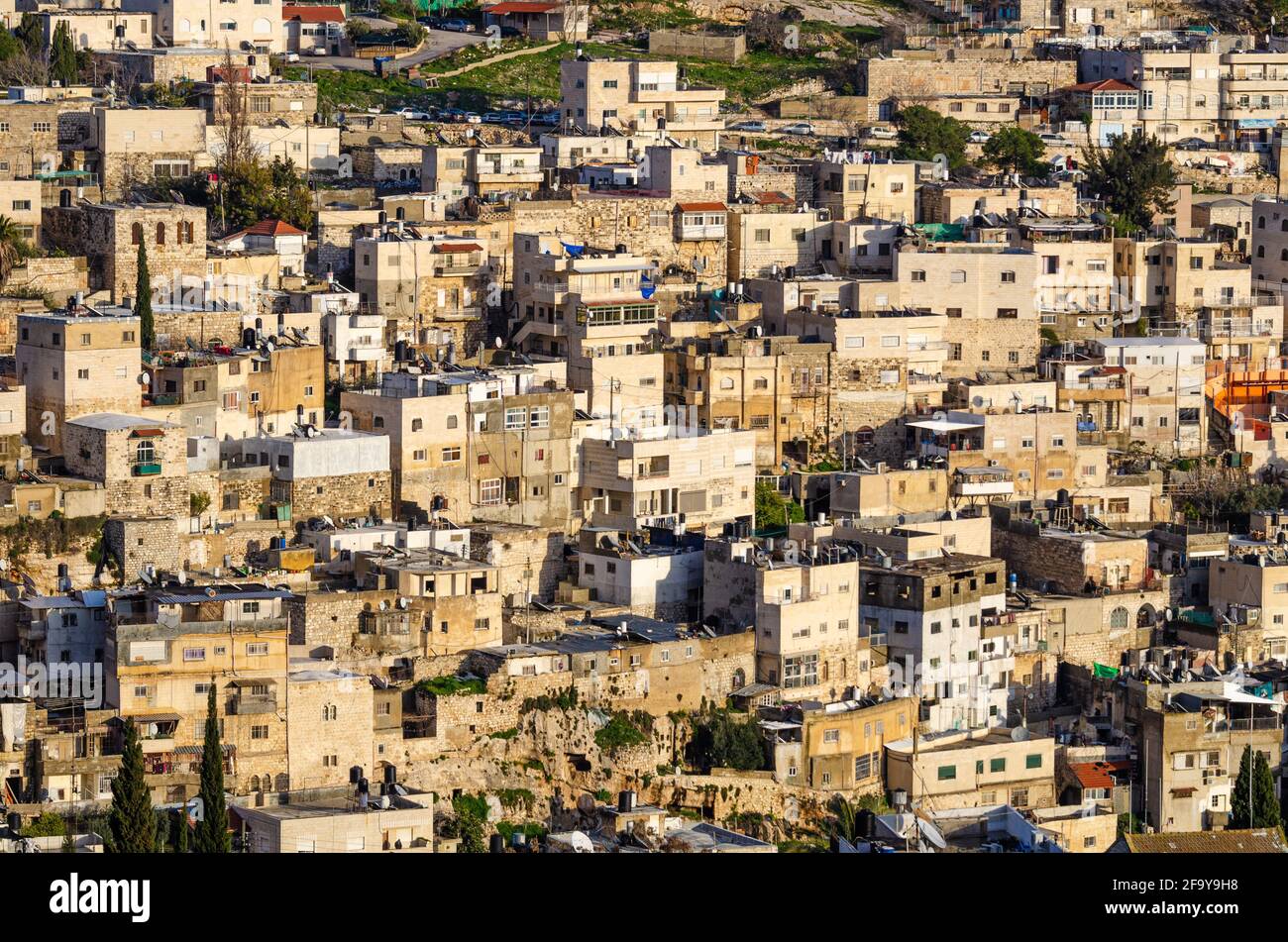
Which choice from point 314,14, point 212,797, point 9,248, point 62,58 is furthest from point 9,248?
point 314,14

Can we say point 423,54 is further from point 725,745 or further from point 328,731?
point 328,731

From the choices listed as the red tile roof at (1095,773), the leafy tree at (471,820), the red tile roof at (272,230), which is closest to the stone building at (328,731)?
the leafy tree at (471,820)

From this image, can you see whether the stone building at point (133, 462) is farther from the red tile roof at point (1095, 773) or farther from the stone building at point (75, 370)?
the red tile roof at point (1095, 773)

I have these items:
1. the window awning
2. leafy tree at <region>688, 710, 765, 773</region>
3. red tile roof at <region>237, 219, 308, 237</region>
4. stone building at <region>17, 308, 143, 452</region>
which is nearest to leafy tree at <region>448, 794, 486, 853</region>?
leafy tree at <region>688, 710, 765, 773</region>

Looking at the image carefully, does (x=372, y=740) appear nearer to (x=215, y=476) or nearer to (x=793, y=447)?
(x=215, y=476)

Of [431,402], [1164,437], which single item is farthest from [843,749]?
[1164,437]
